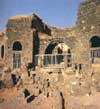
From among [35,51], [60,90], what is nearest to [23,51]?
[35,51]

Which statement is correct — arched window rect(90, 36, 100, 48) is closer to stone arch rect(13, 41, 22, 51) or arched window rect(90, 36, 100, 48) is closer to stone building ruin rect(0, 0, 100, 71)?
stone building ruin rect(0, 0, 100, 71)

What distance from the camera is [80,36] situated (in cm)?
3425

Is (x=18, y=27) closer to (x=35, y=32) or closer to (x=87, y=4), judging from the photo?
(x=35, y=32)

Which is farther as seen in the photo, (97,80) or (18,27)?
(18,27)

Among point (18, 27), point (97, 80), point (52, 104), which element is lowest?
point (52, 104)

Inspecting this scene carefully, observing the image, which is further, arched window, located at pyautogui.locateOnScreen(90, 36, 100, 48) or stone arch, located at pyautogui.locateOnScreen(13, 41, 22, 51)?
stone arch, located at pyautogui.locateOnScreen(13, 41, 22, 51)

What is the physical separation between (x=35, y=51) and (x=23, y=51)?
4.38ft

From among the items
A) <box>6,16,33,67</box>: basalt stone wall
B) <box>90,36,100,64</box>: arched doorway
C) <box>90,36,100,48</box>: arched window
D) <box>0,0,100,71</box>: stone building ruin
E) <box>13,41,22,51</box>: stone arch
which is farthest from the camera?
<box>13,41,22,51</box>: stone arch

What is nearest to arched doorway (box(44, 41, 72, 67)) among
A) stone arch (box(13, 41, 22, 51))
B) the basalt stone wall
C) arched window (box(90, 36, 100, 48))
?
the basalt stone wall

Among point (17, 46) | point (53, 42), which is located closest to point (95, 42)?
point (53, 42)

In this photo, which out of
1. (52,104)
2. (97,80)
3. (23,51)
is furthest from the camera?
(23,51)

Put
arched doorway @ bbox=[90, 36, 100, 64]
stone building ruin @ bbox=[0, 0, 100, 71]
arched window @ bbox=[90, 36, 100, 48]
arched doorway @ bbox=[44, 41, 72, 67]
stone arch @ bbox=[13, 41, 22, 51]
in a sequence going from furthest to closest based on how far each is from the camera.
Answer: stone arch @ bbox=[13, 41, 22, 51], arched doorway @ bbox=[44, 41, 72, 67], arched window @ bbox=[90, 36, 100, 48], stone building ruin @ bbox=[0, 0, 100, 71], arched doorway @ bbox=[90, 36, 100, 64]

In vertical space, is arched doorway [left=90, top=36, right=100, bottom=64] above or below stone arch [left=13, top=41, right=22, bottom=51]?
below

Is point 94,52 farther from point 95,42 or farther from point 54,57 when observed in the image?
point 54,57
